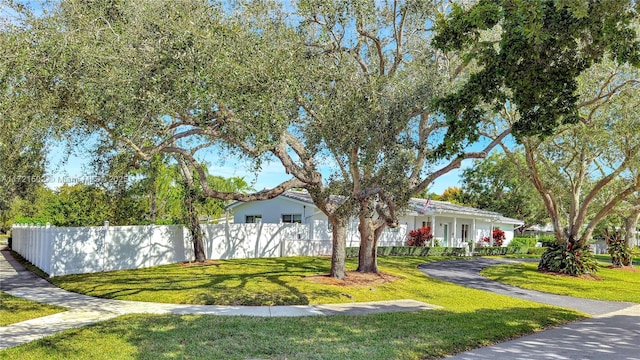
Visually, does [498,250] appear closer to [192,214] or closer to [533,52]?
[192,214]

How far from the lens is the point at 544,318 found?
10992mm

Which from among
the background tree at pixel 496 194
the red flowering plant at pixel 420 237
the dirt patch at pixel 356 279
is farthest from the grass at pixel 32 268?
the background tree at pixel 496 194

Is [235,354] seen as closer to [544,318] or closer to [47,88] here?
[47,88]

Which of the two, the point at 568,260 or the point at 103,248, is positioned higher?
the point at 103,248

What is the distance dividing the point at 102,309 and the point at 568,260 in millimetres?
19681

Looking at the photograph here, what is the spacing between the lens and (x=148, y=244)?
1909cm

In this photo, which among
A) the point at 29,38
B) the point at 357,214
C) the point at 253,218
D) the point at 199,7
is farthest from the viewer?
the point at 253,218

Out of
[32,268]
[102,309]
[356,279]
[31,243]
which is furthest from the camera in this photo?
[31,243]

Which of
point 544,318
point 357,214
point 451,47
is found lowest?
point 544,318

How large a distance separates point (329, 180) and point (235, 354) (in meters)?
7.33

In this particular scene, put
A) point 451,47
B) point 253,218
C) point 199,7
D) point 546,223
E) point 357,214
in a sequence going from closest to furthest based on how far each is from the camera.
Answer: point 199,7
point 451,47
point 357,214
point 253,218
point 546,223

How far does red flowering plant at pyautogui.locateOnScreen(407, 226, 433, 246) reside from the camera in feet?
100

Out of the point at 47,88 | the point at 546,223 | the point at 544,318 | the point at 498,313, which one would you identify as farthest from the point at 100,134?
the point at 546,223

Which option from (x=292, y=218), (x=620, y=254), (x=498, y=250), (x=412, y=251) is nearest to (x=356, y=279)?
(x=292, y=218)
